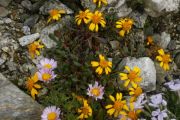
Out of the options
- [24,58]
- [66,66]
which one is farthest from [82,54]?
[24,58]

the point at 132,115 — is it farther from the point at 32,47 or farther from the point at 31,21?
the point at 31,21

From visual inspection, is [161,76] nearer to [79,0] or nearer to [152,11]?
[152,11]

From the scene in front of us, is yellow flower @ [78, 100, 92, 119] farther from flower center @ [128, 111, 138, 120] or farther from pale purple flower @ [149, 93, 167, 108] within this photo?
pale purple flower @ [149, 93, 167, 108]

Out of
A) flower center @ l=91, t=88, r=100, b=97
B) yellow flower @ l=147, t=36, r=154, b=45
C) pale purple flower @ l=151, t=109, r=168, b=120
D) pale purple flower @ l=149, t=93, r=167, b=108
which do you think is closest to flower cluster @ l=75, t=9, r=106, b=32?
yellow flower @ l=147, t=36, r=154, b=45

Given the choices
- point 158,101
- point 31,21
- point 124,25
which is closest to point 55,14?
point 31,21

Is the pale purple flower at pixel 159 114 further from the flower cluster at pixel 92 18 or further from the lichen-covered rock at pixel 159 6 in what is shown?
the lichen-covered rock at pixel 159 6

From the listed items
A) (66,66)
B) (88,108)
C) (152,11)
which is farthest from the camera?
(152,11)
